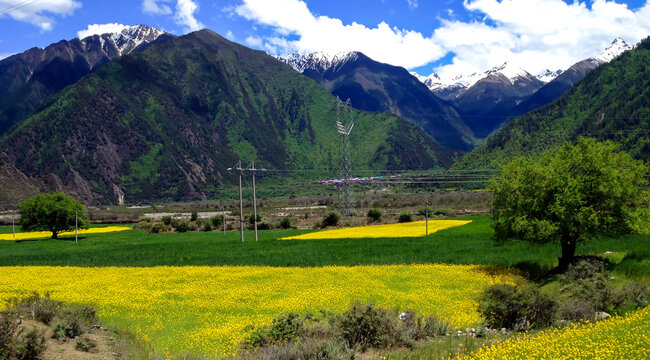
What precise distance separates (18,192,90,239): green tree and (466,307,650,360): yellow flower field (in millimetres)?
76342

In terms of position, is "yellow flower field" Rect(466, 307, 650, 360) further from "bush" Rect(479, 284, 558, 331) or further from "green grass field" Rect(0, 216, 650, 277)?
"green grass field" Rect(0, 216, 650, 277)

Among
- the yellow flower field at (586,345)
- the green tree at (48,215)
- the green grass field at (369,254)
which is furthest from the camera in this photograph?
the green tree at (48,215)

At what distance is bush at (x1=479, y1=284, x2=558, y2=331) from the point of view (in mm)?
17969

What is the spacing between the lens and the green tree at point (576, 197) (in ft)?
85.5

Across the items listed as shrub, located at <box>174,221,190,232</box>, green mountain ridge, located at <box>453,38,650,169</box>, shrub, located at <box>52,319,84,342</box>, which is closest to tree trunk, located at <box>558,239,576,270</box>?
shrub, located at <box>52,319,84,342</box>

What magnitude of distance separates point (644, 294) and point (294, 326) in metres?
14.2

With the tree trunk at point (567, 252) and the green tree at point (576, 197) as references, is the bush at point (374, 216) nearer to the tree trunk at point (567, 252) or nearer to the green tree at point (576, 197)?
the green tree at point (576, 197)

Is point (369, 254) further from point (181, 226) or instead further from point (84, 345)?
point (181, 226)

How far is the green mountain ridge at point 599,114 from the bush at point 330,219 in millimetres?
95019

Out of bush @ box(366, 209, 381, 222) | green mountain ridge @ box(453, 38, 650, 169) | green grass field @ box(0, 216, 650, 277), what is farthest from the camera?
green mountain ridge @ box(453, 38, 650, 169)

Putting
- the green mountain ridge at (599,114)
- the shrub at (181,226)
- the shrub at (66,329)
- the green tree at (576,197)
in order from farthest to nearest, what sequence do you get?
the green mountain ridge at (599,114) < the shrub at (181,226) < the green tree at (576,197) < the shrub at (66,329)

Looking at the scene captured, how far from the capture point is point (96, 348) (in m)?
15.3

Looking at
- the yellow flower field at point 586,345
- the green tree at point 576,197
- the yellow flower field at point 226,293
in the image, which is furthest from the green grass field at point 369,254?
the yellow flower field at point 586,345

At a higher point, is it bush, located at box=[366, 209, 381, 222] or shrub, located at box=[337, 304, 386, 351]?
shrub, located at box=[337, 304, 386, 351]
